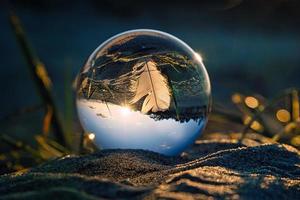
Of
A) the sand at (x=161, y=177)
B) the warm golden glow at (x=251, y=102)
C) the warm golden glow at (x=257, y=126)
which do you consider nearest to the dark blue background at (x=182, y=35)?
the warm golden glow at (x=251, y=102)

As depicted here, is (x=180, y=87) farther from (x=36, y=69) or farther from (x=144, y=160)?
(x=36, y=69)

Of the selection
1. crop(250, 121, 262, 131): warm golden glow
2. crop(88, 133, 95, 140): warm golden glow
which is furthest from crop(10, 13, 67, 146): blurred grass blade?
crop(250, 121, 262, 131): warm golden glow

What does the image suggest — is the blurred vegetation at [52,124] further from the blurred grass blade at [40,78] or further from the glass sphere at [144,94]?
Answer: the glass sphere at [144,94]

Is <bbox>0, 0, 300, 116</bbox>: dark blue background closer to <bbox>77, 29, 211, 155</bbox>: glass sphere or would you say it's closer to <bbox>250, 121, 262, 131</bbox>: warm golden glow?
<bbox>250, 121, 262, 131</bbox>: warm golden glow

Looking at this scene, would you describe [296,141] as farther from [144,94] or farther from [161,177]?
[161,177]

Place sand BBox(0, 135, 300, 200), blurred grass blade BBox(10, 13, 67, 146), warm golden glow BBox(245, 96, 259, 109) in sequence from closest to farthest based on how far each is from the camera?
sand BBox(0, 135, 300, 200), blurred grass blade BBox(10, 13, 67, 146), warm golden glow BBox(245, 96, 259, 109)
